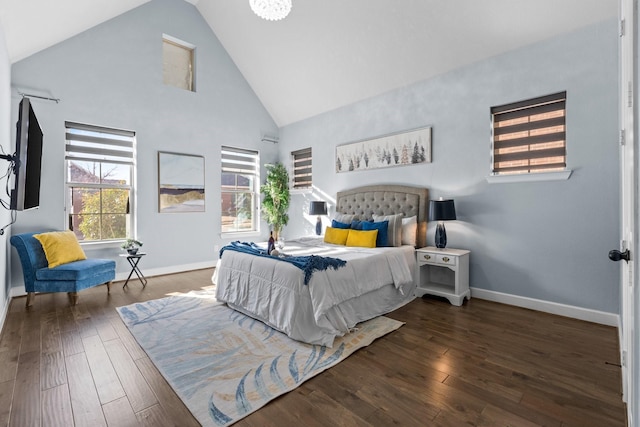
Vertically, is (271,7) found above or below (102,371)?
above

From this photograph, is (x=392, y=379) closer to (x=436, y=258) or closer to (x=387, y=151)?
(x=436, y=258)

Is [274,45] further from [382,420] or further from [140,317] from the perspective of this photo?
[382,420]

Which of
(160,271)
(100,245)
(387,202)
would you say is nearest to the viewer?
(100,245)

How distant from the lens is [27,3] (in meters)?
2.93

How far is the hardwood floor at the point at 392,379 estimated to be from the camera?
1.71 metres

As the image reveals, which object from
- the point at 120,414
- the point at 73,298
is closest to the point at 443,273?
the point at 120,414

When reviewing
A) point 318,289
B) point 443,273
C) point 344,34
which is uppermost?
point 344,34

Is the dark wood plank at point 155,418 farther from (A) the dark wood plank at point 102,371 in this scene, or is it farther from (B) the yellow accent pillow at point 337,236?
(B) the yellow accent pillow at point 337,236

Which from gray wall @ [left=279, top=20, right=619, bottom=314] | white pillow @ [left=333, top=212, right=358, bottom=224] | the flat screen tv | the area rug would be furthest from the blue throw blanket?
gray wall @ [left=279, top=20, right=619, bottom=314]

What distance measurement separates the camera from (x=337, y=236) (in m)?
4.32

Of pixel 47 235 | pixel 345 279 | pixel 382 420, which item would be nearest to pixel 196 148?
pixel 47 235

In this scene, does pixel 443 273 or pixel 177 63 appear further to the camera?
pixel 177 63

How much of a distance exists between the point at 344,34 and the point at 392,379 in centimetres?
435

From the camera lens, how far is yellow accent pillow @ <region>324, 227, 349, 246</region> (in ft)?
14.0
